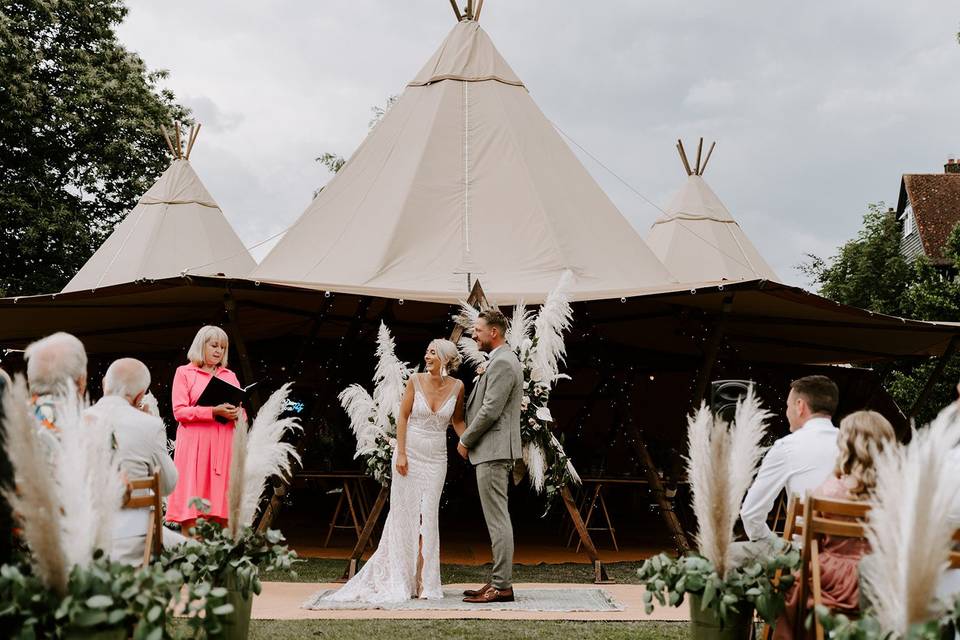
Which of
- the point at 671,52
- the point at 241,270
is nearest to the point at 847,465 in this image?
the point at 671,52

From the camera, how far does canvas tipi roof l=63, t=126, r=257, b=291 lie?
14.8m

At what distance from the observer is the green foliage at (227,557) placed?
12.8 ft

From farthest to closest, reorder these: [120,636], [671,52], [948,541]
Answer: [671,52]
[120,636]
[948,541]

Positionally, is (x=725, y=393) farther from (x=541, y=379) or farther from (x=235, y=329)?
(x=235, y=329)

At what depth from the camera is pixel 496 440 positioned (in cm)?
629

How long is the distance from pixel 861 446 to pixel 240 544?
227cm

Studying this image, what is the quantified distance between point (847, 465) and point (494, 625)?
7.82ft

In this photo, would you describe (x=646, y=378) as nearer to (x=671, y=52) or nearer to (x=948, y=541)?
(x=671, y=52)

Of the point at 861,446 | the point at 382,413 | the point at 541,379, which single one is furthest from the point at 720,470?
the point at 382,413

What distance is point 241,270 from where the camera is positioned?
1550 cm

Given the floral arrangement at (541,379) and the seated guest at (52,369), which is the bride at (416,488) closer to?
the floral arrangement at (541,379)

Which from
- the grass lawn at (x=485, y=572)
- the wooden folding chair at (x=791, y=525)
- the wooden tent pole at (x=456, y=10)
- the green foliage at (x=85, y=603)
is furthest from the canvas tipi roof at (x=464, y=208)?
the green foliage at (x=85, y=603)

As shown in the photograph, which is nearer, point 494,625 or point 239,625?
point 239,625

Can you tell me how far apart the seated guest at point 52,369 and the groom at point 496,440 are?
3.04m
